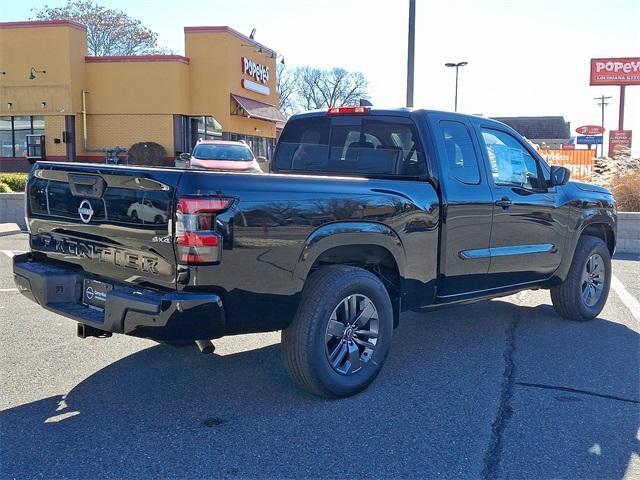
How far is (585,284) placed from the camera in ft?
21.6

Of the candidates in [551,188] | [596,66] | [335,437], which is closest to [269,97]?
[596,66]

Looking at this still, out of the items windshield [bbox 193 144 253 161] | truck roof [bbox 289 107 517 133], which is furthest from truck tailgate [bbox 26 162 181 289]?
windshield [bbox 193 144 253 161]

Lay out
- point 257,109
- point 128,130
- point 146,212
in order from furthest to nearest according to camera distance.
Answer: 1. point 257,109
2. point 128,130
3. point 146,212

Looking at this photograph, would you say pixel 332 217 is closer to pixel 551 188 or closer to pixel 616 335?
pixel 551 188

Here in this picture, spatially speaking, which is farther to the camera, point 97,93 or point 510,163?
point 97,93

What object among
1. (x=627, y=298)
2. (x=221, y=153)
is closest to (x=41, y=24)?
(x=221, y=153)

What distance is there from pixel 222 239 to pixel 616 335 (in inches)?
166

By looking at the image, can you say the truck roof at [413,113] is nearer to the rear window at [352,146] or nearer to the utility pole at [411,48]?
the rear window at [352,146]

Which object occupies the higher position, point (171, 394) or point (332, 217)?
point (332, 217)

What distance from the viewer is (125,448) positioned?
11.5 feet

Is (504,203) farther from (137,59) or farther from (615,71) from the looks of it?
(615,71)

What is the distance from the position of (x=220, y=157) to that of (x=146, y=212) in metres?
14.7

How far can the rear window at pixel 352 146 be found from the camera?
16.6 ft

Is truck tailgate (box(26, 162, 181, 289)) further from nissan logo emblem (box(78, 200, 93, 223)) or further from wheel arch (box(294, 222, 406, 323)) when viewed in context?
wheel arch (box(294, 222, 406, 323))
